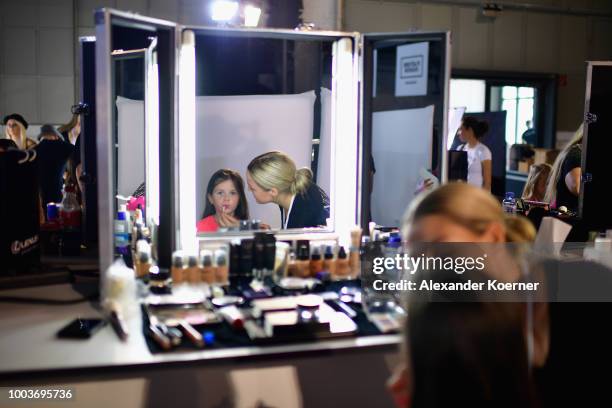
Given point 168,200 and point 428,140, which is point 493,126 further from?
point 168,200

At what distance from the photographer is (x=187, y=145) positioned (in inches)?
79.0

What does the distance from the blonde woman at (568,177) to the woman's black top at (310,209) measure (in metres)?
1.16

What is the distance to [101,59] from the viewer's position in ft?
5.53

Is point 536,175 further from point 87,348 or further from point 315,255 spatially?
point 87,348

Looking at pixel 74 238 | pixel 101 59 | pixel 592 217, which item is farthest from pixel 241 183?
pixel 592 217

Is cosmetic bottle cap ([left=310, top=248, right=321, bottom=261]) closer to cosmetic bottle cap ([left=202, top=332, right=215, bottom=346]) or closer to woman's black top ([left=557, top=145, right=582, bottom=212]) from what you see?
cosmetic bottle cap ([left=202, top=332, right=215, bottom=346])

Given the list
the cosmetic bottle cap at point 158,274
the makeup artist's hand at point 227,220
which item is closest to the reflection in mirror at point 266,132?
the makeup artist's hand at point 227,220

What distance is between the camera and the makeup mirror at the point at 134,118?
171cm

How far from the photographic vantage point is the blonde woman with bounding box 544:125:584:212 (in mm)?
2699

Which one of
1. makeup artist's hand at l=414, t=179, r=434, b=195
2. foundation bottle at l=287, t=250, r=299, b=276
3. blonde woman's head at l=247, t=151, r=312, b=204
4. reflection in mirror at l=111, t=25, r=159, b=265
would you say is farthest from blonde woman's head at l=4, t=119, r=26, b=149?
makeup artist's hand at l=414, t=179, r=434, b=195

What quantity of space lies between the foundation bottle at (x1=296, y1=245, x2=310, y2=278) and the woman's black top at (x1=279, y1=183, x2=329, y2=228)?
0.26m

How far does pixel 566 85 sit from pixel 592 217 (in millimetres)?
5613

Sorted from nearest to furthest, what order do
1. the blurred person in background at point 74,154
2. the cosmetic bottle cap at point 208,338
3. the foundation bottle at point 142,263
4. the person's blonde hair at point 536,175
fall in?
the cosmetic bottle cap at point 208,338, the foundation bottle at point 142,263, the blurred person in background at point 74,154, the person's blonde hair at point 536,175

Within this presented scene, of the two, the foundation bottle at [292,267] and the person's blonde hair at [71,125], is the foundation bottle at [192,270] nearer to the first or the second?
the foundation bottle at [292,267]
